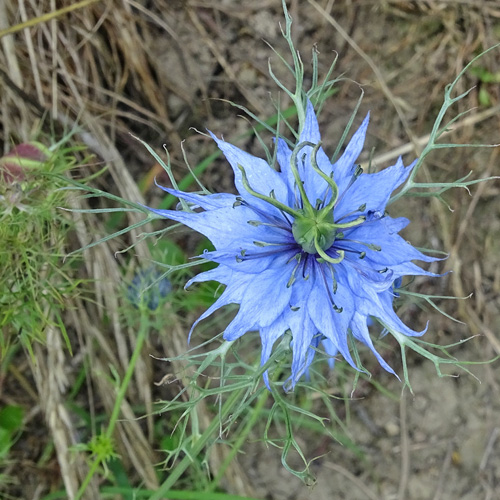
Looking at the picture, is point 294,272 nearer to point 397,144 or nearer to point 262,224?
point 262,224

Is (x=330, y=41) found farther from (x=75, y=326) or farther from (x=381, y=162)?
(x=75, y=326)

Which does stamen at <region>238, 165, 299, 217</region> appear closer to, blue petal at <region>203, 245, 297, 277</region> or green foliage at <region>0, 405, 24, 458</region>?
blue petal at <region>203, 245, 297, 277</region>

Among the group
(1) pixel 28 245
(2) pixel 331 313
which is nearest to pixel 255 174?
(2) pixel 331 313

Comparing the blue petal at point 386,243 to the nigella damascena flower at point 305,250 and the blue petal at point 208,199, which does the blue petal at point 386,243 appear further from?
the blue petal at point 208,199

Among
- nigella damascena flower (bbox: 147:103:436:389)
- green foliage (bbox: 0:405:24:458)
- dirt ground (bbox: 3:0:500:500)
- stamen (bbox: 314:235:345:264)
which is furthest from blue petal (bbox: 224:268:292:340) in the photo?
green foliage (bbox: 0:405:24:458)

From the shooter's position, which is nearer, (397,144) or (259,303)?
(259,303)

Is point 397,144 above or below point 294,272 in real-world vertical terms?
below

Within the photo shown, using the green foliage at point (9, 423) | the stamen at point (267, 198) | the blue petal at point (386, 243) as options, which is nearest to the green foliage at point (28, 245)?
the green foliage at point (9, 423)
